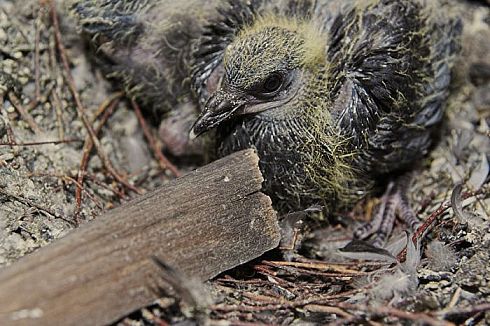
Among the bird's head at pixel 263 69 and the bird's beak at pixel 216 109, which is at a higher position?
the bird's head at pixel 263 69

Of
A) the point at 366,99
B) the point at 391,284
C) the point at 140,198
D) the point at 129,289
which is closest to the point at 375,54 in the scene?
the point at 366,99

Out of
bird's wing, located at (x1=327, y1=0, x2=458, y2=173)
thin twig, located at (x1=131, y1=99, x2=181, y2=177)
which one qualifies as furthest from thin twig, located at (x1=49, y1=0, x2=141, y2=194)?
bird's wing, located at (x1=327, y1=0, x2=458, y2=173)

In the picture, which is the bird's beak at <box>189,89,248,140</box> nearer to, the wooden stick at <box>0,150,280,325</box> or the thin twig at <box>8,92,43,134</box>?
the wooden stick at <box>0,150,280,325</box>

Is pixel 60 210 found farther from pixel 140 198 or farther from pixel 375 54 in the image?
pixel 375 54

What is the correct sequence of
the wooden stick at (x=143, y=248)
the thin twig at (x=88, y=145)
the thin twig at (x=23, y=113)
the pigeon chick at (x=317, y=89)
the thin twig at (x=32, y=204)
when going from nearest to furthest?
1. the wooden stick at (x=143, y=248)
2. the thin twig at (x=32, y=204)
3. the pigeon chick at (x=317, y=89)
4. the thin twig at (x=88, y=145)
5. the thin twig at (x=23, y=113)

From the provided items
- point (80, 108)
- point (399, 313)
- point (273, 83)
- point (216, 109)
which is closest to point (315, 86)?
point (273, 83)

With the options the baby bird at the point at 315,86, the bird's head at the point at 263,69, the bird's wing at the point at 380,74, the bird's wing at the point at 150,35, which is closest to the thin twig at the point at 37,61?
the bird's wing at the point at 150,35

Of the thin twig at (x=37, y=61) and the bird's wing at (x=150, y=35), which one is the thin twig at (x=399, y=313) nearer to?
the bird's wing at (x=150, y=35)
